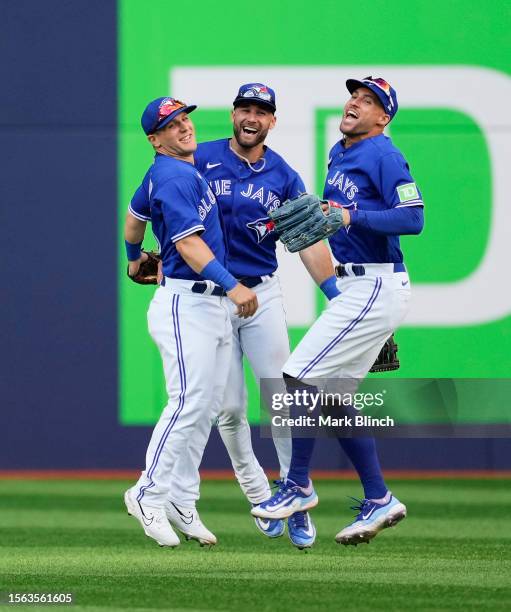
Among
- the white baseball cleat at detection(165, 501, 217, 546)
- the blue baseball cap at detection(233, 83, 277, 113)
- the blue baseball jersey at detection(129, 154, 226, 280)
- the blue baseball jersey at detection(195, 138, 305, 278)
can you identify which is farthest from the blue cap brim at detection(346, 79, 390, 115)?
the white baseball cleat at detection(165, 501, 217, 546)

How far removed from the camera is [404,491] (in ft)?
30.0

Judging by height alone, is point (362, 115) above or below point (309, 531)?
above

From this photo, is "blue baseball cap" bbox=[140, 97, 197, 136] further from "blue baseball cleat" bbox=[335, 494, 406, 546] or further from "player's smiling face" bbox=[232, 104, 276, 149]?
"blue baseball cleat" bbox=[335, 494, 406, 546]

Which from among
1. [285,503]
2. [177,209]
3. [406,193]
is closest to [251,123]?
[177,209]

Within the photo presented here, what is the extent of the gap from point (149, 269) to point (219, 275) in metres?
0.91

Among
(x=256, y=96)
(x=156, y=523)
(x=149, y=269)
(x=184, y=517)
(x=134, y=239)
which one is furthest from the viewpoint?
(x=149, y=269)

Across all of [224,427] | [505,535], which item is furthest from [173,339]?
[505,535]

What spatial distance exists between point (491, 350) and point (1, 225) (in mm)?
3637

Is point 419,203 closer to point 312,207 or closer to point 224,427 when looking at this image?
point 312,207

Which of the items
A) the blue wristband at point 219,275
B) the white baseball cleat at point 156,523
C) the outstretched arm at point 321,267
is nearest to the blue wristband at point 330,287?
the outstretched arm at point 321,267

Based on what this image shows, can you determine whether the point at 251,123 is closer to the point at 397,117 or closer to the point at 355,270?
the point at 355,270

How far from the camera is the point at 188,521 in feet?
19.4

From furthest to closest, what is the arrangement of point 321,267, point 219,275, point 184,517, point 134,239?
1. point 321,267
2. point 134,239
3. point 184,517
4. point 219,275

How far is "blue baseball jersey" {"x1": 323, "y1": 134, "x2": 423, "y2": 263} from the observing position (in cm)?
578
